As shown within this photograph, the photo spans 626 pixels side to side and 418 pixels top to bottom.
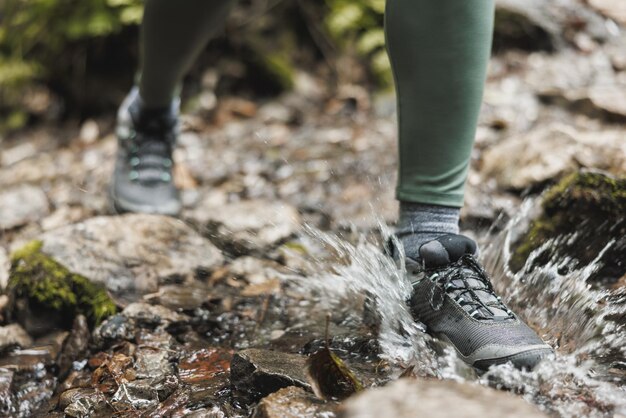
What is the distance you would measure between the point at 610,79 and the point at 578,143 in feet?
6.13

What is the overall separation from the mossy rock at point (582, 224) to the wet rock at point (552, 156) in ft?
1.48

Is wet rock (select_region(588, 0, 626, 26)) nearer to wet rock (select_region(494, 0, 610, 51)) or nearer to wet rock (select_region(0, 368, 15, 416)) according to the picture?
wet rock (select_region(494, 0, 610, 51))

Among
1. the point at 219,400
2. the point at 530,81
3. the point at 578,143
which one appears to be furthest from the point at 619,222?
the point at 530,81

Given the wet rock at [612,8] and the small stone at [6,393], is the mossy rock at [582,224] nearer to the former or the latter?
the small stone at [6,393]

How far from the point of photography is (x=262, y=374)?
54.9 inches

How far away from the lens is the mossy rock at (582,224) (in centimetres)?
204

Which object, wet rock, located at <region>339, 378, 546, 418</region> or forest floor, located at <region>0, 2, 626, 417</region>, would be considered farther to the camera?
forest floor, located at <region>0, 2, 626, 417</region>

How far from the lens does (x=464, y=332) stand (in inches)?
59.4

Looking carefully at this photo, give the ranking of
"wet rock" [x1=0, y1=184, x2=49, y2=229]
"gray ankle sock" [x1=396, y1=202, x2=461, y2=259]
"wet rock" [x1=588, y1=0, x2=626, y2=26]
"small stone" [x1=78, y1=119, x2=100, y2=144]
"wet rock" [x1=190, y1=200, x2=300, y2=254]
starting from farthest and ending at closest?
1. "wet rock" [x1=588, y1=0, x2=626, y2=26]
2. "small stone" [x1=78, y1=119, x2=100, y2=144]
3. "wet rock" [x1=0, y1=184, x2=49, y2=229]
4. "wet rock" [x1=190, y1=200, x2=300, y2=254]
5. "gray ankle sock" [x1=396, y1=202, x2=461, y2=259]

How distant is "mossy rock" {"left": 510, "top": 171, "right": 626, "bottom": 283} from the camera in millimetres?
2043

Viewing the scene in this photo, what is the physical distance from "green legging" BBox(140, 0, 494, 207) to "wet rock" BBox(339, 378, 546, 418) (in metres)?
0.81

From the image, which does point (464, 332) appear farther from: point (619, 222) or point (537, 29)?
point (537, 29)

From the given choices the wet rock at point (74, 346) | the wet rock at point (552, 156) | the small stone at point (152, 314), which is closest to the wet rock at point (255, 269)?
the small stone at point (152, 314)

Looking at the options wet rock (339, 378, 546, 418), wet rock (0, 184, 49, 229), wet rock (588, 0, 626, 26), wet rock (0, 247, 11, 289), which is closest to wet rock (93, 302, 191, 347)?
wet rock (0, 247, 11, 289)
